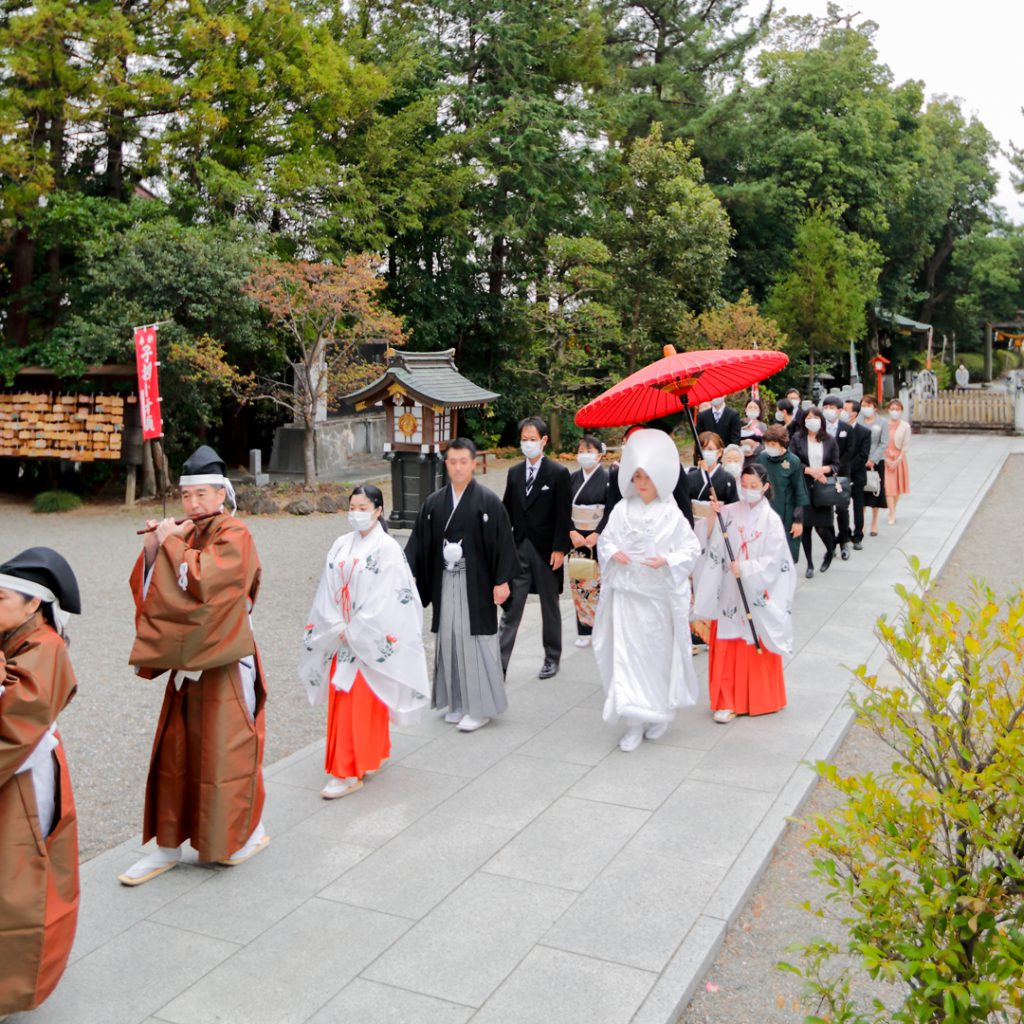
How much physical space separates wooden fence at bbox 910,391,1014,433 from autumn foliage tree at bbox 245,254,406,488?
673 inches

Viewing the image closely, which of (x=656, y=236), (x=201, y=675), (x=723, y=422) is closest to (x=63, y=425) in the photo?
(x=723, y=422)

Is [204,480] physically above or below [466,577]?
above

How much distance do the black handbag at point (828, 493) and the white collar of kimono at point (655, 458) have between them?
5.42m

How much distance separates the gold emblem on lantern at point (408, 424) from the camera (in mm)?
14945

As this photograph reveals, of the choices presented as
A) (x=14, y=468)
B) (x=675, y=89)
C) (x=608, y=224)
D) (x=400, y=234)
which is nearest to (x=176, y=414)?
(x=14, y=468)

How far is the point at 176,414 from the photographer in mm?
20438

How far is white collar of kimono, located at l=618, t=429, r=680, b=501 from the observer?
6.86 metres

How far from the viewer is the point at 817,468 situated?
1206 cm

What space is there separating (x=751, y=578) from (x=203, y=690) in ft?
12.3

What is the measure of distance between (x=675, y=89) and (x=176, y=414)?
62.2 feet

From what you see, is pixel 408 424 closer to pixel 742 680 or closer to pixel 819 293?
pixel 742 680

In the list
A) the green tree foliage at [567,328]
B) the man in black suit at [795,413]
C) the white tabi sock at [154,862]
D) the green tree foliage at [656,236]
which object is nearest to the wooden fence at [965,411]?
the green tree foliage at [656,236]

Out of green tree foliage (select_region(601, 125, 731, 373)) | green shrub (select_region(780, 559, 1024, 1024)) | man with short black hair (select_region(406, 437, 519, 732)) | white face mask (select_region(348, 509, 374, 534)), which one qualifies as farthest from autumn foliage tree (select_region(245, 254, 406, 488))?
green shrub (select_region(780, 559, 1024, 1024))

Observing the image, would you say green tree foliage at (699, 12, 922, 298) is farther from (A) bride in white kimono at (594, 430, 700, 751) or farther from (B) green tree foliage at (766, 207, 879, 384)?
(A) bride in white kimono at (594, 430, 700, 751)
